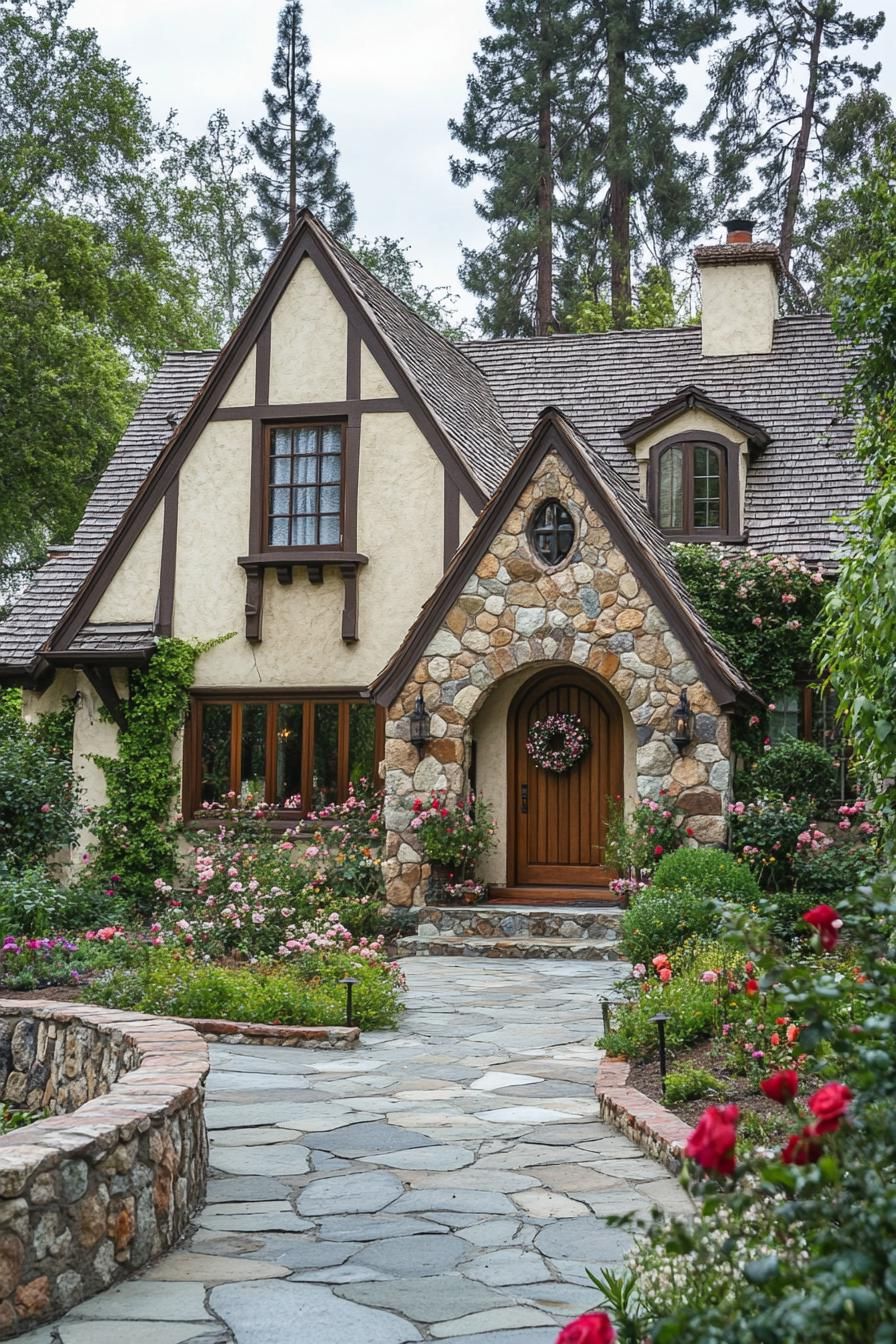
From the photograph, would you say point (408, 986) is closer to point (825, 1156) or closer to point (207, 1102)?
point (207, 1102)

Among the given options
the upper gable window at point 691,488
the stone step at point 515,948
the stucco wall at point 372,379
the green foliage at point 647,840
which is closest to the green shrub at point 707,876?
the green foliage at point 647,840

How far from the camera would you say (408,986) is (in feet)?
36.9

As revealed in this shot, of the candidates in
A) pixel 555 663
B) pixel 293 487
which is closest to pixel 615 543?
pixel 555 663

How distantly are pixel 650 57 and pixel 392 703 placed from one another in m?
19.3

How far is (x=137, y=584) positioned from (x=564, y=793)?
5830 mm

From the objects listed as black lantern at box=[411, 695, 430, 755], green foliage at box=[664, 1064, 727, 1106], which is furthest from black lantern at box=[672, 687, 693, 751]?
green foliage at box=[664, 1064, 727, 1106]

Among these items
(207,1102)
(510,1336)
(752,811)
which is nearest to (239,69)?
(752,811)

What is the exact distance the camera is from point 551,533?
14500mm

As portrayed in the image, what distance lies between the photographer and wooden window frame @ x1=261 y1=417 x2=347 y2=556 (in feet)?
55.0

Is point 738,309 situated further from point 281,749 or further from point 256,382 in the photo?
point 281,749

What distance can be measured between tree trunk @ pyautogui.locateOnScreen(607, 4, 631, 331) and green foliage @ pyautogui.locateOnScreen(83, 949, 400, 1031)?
20.6 meters

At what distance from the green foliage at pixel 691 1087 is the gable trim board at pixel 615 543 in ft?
24.4

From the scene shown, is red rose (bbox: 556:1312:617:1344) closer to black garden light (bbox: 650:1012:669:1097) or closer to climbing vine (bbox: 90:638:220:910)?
black garden light (bbox: 650:1012:669:1097)

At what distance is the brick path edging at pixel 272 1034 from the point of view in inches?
337
